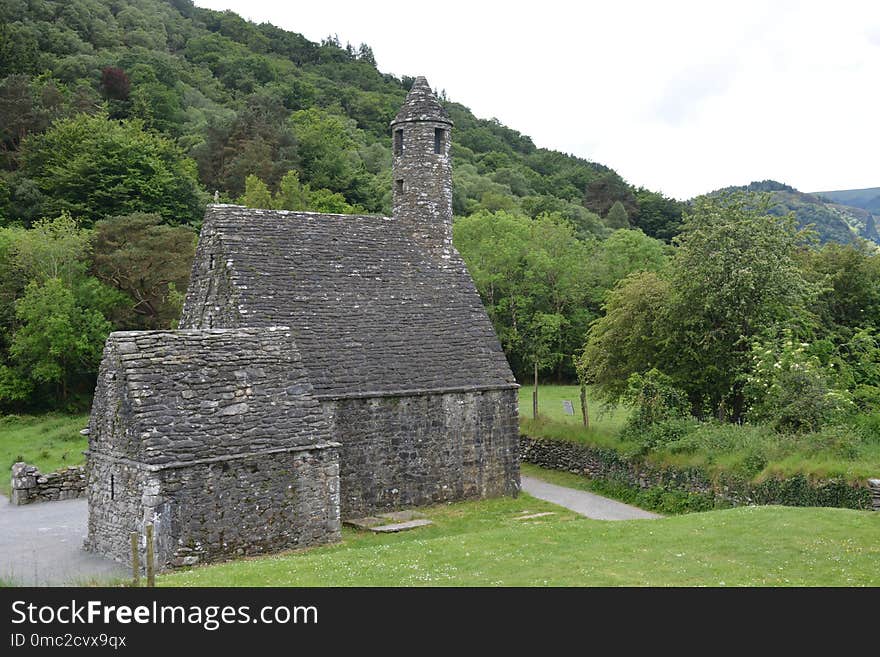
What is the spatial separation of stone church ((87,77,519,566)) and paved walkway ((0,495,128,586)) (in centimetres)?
75

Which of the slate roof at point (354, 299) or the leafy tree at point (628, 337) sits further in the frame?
the leafy tree at point (628, 337)

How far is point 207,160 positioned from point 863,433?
60.3 m

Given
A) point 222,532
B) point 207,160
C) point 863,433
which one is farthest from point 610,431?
point 207,160

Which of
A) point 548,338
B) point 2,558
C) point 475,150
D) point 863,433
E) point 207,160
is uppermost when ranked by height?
point 475,150

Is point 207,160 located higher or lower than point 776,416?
higher

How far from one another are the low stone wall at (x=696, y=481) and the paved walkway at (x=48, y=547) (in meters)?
15.3

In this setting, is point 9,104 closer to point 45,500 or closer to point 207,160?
point 207,160

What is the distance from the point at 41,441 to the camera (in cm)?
3288

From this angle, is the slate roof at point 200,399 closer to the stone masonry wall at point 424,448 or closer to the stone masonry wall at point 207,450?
the stone masonry wall at point 207,450

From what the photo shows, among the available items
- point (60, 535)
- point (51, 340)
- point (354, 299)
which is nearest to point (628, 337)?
point (354, 299)

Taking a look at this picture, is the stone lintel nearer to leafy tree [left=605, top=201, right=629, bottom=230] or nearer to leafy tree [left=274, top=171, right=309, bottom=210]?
leafy tree [left=274, top=171, right=309, bottom=210]

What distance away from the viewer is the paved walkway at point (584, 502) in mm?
22861

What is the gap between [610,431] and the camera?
28906mm

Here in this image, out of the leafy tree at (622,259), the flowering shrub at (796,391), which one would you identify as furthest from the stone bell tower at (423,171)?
the leafy tree at (622,259)
